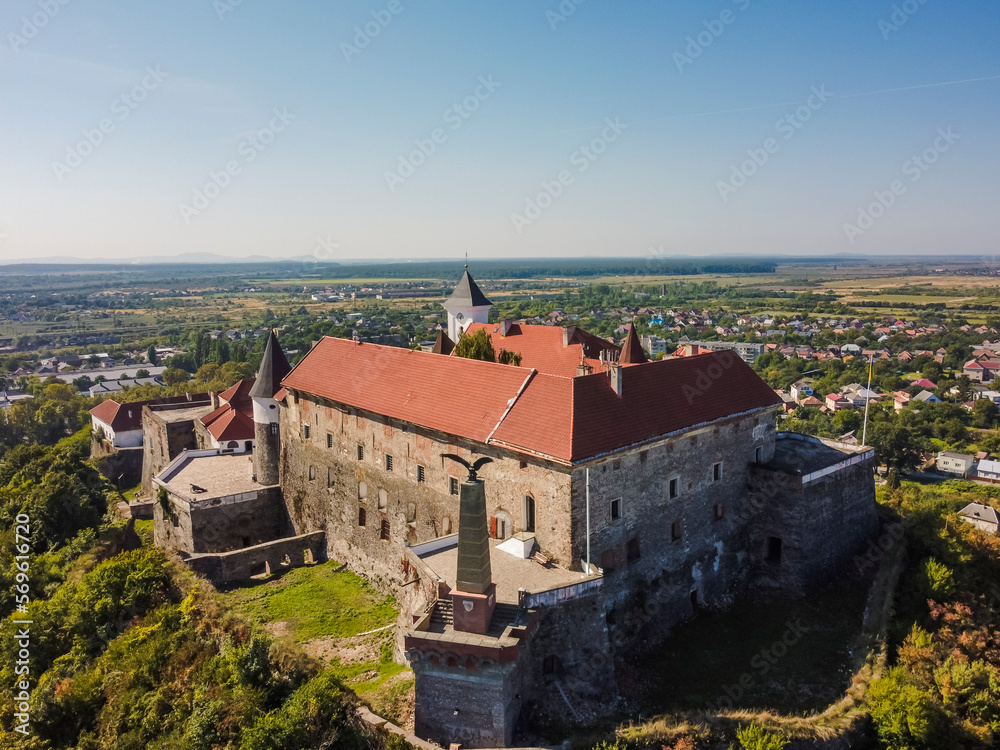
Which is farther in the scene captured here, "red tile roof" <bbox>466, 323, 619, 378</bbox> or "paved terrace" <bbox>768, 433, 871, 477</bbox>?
"red tile roof" <bbox>466, 323, 619, 378</bbox>

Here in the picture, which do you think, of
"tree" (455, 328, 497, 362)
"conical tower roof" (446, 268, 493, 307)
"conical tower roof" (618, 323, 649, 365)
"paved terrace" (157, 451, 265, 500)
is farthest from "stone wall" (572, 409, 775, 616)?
"conical tower roof" (446, 268, 493, 307)

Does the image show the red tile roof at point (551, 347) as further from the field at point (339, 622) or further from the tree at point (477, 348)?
the field at point (339, 622)

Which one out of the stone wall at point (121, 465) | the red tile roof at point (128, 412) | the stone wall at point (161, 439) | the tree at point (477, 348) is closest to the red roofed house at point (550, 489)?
the tree at point (477, 348)

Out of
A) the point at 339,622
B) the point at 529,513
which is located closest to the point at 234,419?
the point at 339,622

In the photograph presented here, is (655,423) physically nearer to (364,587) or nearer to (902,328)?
(364,587)

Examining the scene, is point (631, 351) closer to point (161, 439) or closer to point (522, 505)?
point (522, 505)

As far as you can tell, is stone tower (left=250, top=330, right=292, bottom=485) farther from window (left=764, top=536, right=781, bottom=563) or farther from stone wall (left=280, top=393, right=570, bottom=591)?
window (left=764, top=536, right=781, bottom=563)

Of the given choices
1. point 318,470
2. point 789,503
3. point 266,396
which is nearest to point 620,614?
point 789,503
